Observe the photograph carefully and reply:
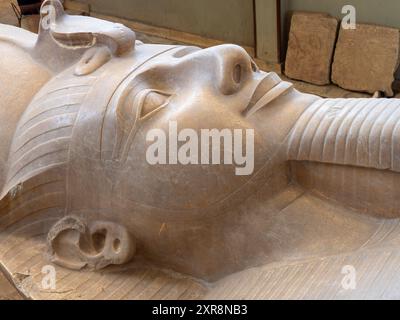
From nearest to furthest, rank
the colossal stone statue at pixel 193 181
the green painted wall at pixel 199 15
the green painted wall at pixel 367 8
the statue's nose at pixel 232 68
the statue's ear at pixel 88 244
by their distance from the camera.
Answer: the colossal stone statue at pixel 193 181 < the statue's nose at pixel 232 68 < the statue's ear at pixel 88 244 < the green painted wall at pixel 367 8 < the green painted wall at pixel 199 15

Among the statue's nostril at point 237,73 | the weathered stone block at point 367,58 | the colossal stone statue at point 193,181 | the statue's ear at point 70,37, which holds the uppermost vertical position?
the statue's ear at point 70,37

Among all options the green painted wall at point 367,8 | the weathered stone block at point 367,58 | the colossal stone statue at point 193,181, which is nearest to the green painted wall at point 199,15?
the green painted wall at point 367,8

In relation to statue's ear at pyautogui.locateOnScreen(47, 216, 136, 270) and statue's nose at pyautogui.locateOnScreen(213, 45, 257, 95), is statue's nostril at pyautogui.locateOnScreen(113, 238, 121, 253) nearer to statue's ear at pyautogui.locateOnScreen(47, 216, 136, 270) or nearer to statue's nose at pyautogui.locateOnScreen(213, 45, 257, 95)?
statue's ear at pyautogui.locateOnScreen(47, 216, 136, 270)

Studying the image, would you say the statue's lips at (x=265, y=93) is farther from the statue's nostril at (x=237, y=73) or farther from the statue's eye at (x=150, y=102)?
the statue's eye at (x=150, y=102)

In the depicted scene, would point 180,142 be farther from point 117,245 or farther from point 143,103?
point 117,245

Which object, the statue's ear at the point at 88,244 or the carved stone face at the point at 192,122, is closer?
the carved stone face at the point at 192,122

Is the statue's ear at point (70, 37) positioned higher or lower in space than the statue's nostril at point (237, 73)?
higher

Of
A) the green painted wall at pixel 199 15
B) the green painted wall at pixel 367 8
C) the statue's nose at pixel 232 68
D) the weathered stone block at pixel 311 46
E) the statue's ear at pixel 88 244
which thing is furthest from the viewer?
the green painted wall at pixel 199 15

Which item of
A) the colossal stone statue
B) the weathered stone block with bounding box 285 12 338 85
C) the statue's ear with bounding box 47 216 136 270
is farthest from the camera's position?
the weathered stone block with bounding box 285 12 338 85

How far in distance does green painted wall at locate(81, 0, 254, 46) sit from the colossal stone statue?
362 centimetres

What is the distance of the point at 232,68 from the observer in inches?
88.4

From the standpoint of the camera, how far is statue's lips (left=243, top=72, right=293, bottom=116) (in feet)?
7.36

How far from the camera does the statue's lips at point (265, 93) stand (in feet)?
7.36

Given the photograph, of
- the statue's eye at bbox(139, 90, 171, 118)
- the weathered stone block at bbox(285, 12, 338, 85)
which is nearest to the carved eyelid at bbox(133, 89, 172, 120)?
the statue's eye at bbox(139, 90, 171, 118)
